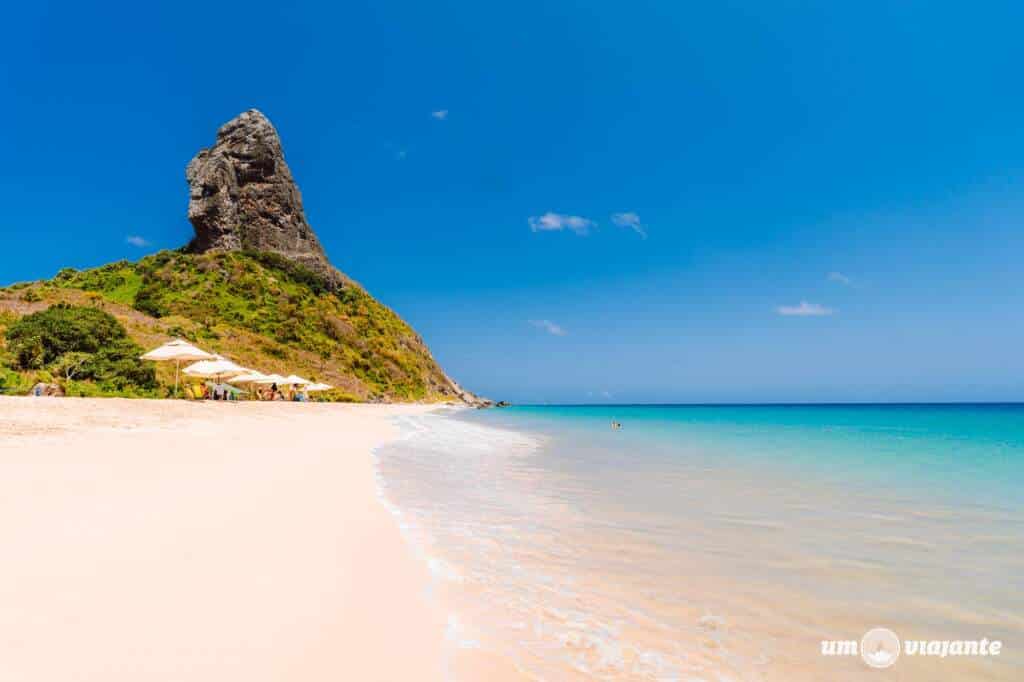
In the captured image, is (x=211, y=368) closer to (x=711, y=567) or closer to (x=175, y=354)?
(x=175, y=354)

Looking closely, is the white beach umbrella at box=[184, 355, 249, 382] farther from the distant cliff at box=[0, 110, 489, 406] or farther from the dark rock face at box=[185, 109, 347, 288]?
the dark rock face at box=[185, 109, 347, 288]

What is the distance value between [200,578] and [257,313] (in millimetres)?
61583

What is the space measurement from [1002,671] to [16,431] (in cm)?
1333

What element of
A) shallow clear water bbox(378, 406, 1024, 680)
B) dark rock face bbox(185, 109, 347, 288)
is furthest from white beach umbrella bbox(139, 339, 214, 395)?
dark rock face bbox(185, 109, 347, 288)

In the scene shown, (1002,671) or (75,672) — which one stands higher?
(75,672)

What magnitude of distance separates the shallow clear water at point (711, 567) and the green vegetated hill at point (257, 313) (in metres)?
37.4

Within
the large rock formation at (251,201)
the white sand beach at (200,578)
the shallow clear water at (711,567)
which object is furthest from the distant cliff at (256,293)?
the shallow clear water at (711,567)

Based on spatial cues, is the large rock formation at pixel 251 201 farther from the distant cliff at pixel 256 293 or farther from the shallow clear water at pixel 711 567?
the shallow clear water at pixel 711 567

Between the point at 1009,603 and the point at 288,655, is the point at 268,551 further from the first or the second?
the point at 1009,603

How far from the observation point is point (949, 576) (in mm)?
4875

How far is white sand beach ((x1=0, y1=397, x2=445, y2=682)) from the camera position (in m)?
2.45

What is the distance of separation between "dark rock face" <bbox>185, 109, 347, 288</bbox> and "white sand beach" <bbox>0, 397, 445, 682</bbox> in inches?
2858

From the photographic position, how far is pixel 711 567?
484cm

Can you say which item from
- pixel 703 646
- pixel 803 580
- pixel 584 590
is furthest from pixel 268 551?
pixel 803 580
